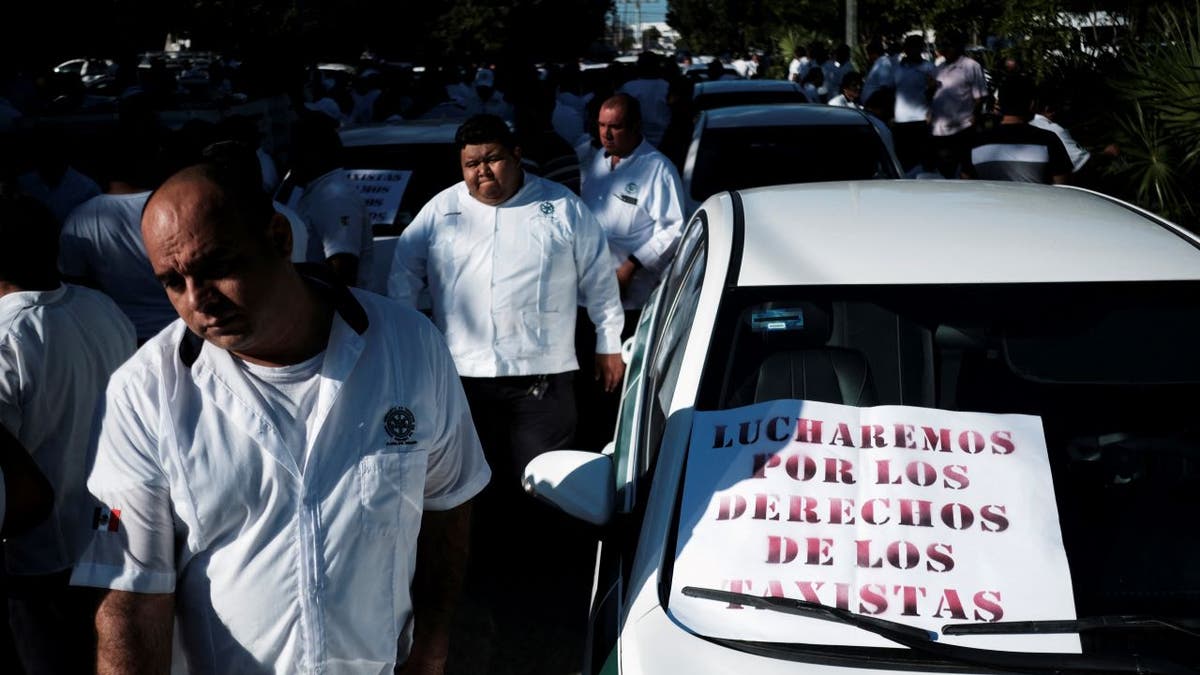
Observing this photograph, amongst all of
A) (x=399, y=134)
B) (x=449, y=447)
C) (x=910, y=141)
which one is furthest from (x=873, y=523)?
(x=910, y=141)

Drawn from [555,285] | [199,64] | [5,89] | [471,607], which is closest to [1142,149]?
[555,285]

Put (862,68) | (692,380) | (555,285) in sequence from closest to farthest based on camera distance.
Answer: (692,380) → (555,285) → (862,68)

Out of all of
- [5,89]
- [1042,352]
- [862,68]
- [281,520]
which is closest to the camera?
[281,520]

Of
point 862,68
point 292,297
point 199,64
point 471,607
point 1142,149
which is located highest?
point 292,297

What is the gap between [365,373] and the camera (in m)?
2.48

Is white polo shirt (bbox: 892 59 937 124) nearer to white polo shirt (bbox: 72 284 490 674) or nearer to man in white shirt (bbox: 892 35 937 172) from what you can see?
man in white shirt (bbox: 892 35 937 172)

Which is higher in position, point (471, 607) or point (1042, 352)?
point (1042, 352)

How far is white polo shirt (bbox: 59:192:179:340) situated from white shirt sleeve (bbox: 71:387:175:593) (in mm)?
2892

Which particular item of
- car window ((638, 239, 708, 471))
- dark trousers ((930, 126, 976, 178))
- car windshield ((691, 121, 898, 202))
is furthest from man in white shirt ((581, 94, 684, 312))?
dark trousers ((930, 126, 976, 178))

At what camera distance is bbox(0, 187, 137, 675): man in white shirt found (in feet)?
11.2

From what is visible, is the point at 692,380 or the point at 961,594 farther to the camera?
the point at 692,380

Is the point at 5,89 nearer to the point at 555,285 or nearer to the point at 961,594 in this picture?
the point at 555,285

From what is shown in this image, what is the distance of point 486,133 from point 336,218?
1.48 m

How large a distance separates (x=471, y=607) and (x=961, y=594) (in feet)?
9.90
